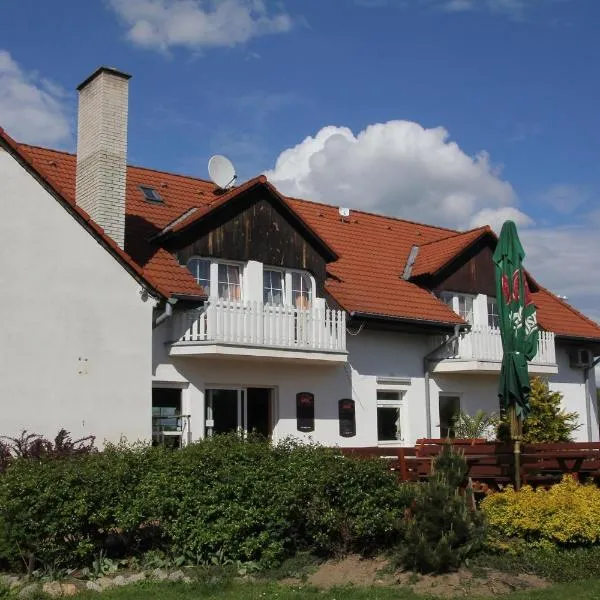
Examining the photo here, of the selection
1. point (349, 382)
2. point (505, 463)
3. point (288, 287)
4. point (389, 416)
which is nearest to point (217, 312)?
point (288, 287)

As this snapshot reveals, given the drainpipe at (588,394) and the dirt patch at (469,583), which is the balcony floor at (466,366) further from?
the dirt patch at (469,583)

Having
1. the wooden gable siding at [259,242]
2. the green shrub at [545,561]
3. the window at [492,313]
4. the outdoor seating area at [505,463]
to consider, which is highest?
the wooden gable siding at [259,242]

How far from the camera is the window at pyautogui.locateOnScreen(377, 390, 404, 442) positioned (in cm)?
1945

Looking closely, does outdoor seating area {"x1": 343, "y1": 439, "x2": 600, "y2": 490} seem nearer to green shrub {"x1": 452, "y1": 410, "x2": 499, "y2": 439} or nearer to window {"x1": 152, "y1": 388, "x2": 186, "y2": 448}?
window {"x1": 152, "y1": 388, "x2": 186, "y2": 448}

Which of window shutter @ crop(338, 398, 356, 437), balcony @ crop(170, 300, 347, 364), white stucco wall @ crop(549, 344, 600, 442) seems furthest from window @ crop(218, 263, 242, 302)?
white stucco wall @ crop(549, 344, 600, 442)

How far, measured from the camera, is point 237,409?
17.2 metres

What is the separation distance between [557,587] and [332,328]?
27.7ft

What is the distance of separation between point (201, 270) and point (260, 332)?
1857mm

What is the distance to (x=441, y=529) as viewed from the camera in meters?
Result: 10.7

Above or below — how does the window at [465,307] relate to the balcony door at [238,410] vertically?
above

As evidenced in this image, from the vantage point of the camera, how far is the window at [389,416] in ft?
63.8

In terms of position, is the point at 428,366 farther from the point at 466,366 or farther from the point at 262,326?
the point at 262,326

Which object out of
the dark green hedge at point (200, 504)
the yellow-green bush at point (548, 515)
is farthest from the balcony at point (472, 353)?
the dark green hedge at point (200, 504)

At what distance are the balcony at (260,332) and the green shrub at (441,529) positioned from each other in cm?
593
